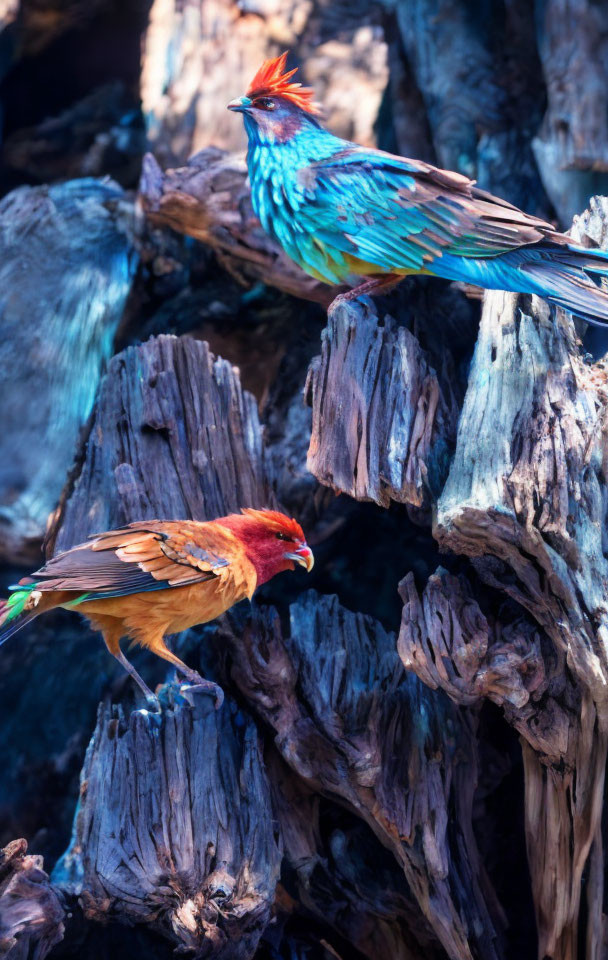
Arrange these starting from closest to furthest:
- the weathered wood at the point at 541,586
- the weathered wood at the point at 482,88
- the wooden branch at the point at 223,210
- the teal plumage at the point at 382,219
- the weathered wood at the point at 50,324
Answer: the weathered wood at the point at 541,586 → the teal plumage at the point at 382,219 → the weathered wood at the point at 50,324 → the wooden branch at the point at 223,210 → the weathered wood at the point at 482,88

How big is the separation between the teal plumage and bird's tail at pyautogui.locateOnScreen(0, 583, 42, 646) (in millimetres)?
1344

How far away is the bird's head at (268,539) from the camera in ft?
8.71

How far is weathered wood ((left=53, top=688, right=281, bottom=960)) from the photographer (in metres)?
2.47

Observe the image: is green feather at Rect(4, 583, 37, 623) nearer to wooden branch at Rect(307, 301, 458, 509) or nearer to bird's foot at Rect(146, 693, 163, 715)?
bird's foot at Rect(146, 693, 163, 715)

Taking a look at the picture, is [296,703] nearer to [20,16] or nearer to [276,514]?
[276,514]

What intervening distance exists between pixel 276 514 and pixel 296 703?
2.17ft

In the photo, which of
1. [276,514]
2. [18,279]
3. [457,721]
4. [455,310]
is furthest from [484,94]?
[457,721]

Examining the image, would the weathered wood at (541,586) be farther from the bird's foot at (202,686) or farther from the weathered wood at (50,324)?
the weathered wood at (50,324)

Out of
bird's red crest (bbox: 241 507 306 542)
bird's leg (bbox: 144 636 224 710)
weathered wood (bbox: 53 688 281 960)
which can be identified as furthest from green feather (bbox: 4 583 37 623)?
bird's red crest (bbox: 241 507 306 542)

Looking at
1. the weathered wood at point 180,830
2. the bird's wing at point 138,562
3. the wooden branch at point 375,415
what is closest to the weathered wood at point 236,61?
the wooden branch at point 375,415

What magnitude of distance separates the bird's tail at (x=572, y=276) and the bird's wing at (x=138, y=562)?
1.17 meters

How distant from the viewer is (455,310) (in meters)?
3.53

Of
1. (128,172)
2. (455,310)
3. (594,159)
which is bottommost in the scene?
(455,310)

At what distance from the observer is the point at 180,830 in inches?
101
